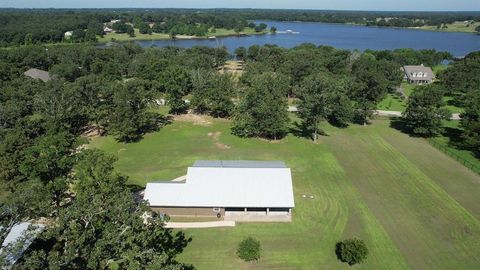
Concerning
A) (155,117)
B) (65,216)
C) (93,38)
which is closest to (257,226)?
(65,216)

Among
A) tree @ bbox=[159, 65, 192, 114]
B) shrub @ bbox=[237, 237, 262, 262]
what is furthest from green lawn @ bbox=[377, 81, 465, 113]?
shrub @ bbox=[237, 237, 262, 262]

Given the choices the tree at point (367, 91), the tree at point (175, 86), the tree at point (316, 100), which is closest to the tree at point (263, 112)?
the tree at point (316, 100)

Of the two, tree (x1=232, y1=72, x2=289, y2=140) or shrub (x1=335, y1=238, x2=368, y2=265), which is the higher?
tree (x1=232, y1=72, x2=289, y2=140)

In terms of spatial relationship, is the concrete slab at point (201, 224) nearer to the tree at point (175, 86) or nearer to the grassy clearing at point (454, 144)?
the grassy clearing at point (454, 144)

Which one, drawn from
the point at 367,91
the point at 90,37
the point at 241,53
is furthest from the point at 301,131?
the point at 90,37

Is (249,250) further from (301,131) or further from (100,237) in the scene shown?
(301,131)

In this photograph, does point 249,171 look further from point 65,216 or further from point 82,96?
point 82,96

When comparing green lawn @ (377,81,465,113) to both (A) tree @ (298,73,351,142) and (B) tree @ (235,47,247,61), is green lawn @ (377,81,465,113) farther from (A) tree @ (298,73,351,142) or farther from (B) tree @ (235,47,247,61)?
(B) tree @ (235,47,247,61)

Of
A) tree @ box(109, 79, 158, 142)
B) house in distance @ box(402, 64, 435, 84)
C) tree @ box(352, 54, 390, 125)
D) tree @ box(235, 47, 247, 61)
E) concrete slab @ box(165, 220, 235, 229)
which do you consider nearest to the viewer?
concrete slab @ box(165, 220, 235, 229)
